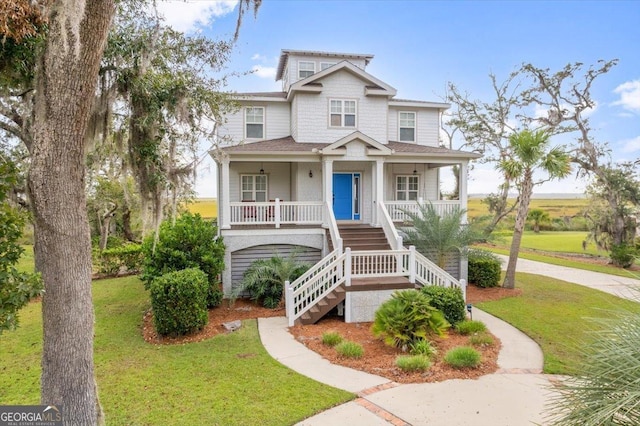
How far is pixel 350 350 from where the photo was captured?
275 inches

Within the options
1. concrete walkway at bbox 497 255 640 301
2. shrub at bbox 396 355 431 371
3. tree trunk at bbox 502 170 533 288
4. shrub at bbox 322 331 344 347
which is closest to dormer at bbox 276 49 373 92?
tree trunk at bbox 502 170 533 288

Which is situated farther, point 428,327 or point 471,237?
point 471,237

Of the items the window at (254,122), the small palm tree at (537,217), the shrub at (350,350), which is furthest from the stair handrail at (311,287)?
the small palm tree at (537,217)

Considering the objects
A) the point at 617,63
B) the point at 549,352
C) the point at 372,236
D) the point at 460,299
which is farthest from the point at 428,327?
the point at 617,63

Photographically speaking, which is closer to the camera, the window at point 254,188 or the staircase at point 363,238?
the staircase at point 363,238

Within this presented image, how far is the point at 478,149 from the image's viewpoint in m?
22.6

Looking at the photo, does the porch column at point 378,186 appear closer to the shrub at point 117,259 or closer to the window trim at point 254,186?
the window trim at point 254,186

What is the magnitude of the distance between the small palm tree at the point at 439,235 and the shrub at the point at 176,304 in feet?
23.1

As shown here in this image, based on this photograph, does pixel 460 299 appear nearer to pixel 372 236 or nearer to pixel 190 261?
pixel 372 236

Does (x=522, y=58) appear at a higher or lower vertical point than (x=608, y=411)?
higher

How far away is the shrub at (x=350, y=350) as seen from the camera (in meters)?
6.92

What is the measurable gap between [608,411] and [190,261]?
9342 millimetres

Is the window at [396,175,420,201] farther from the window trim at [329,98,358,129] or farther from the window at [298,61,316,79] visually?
the window at [298,61,316,79]

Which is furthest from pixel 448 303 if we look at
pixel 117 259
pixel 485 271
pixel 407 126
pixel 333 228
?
pixel 117 259
